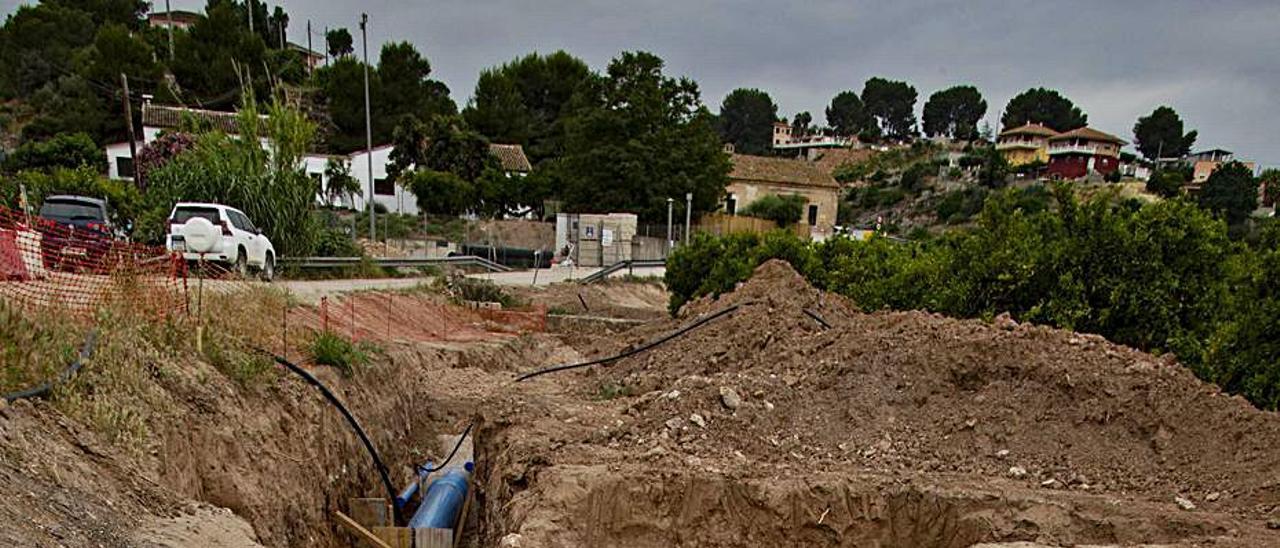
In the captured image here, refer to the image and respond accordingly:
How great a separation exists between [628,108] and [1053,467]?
3540 cm

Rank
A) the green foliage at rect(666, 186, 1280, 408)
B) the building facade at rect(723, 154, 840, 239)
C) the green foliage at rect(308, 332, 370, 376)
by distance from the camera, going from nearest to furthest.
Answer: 1. the green foliage at rect(666, 186, 1280, 408)
2. the green foliage at rect(308, 332, 370, 376)
3. the building facade at rect(723, 154, 840, 239)

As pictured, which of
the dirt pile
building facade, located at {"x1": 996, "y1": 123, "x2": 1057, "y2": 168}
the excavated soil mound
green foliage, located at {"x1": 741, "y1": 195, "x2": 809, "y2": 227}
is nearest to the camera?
the dirt pile

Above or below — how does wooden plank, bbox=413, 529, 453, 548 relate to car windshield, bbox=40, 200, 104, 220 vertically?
below

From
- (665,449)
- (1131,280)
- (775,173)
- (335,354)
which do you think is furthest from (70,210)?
(775,173)

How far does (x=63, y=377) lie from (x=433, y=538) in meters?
3.41

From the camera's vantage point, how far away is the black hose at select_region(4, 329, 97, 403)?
4628 millimetres

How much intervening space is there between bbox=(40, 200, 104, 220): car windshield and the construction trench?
38.0 feet

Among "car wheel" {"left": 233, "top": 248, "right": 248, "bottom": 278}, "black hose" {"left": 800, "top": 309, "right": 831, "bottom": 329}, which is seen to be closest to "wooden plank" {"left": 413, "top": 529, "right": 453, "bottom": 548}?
"black hose" {"left": 800, "top": 309, "right": 831, "bottom": 329}

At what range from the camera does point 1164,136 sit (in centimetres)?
10281

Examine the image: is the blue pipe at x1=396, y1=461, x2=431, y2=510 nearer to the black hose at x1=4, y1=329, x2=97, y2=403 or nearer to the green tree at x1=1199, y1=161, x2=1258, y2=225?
the black hose at x1=4, y1=329, x2=97, y2=403

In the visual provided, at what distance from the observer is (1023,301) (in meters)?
9.45

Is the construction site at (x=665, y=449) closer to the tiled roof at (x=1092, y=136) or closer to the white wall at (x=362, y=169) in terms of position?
the white wall at (x=362, y=169)

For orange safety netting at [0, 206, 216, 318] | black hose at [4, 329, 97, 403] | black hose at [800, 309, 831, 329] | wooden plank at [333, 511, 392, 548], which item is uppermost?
orange safety netting at [0, 206, 216, 318]

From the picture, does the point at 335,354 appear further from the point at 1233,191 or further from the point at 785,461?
the point at 1233,191
